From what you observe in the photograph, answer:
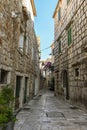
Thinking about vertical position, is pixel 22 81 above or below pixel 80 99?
above

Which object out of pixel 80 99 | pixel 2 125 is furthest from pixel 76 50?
pixel 2 125

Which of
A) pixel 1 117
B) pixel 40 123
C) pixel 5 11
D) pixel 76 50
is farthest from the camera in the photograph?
pixel 76 50

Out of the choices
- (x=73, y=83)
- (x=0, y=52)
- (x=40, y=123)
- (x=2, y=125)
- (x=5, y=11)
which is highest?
(x=5, y=11)

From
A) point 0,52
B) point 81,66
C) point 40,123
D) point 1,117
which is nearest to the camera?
point 1,117

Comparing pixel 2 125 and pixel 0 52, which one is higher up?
pixel 0 52

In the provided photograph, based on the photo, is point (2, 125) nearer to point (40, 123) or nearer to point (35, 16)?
point (40, 123)

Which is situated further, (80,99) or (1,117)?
(80,99)

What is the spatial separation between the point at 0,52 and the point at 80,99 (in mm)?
5878

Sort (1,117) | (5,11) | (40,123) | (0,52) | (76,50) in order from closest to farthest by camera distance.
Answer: (1,117), (0,52), (5,11), (40,123), (76,50)

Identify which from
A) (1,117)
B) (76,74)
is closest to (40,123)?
(1,117)

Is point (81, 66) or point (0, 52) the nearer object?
point (0, 52)

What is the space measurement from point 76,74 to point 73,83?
2.39ft

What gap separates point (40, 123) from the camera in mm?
5793

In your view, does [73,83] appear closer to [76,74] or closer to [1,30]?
[76,74]
